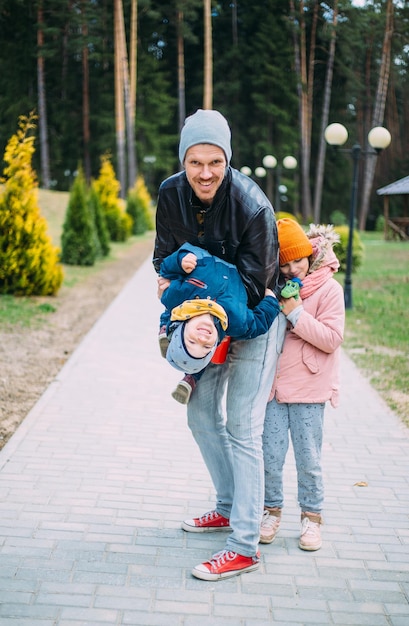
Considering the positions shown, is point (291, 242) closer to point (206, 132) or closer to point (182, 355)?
point (206, 132)

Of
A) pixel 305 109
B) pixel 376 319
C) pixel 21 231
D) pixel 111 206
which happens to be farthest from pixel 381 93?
pixel 21 231

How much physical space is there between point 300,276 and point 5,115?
36290 mm

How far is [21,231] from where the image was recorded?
1084 cm

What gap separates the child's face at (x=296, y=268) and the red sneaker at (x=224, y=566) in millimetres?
1260

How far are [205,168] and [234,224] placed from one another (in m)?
0.25

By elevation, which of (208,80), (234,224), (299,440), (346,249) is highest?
(208,80)

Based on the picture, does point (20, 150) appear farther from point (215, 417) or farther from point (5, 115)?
point (5, 115)

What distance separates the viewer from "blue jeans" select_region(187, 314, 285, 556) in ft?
9.47

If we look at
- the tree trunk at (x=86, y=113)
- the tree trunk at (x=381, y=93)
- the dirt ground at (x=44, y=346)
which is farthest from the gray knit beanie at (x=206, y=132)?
the tree trunk at (x=86, y=113)

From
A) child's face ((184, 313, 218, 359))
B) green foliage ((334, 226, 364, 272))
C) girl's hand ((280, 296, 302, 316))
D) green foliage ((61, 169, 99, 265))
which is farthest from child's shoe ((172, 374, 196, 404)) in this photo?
green foliage ((61, 169, 99, 265))

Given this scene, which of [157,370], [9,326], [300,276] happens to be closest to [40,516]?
[300,276]

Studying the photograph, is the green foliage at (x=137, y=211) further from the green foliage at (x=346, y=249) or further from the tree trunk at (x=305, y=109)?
the tree trunk at (x=305, y=109)

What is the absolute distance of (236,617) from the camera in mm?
2613

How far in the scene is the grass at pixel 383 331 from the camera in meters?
6.52
